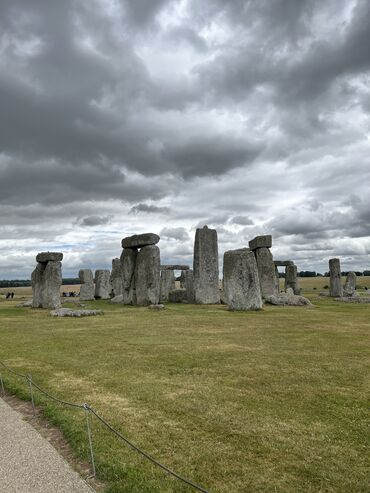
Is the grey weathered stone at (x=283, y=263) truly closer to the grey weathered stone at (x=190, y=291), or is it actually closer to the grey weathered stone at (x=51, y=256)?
the grey weathered stone at (x=190, y=291)

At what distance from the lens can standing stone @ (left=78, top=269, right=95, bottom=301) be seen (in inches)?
1404

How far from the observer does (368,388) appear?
287 inches

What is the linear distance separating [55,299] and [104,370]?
16402 millimetres

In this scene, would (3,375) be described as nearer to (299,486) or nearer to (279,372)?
(279,372)

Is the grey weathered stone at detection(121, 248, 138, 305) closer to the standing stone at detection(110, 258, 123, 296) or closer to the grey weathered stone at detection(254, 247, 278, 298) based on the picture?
the grey weathered stone at detection(254, 247, 278, 298)

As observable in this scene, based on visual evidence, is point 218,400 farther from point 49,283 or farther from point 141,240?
point 49,283

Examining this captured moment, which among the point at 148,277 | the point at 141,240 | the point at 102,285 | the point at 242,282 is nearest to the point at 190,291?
the point at 148,277

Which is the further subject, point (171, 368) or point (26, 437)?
point (171, 368)

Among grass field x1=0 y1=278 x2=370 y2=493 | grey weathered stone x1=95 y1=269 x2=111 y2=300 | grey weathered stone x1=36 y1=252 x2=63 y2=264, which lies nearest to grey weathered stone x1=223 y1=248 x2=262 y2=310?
grass field x1=0 y1=278 x2=370 y2=493

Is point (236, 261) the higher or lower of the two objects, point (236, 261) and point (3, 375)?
the higher

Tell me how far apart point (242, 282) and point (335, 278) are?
18198 mm

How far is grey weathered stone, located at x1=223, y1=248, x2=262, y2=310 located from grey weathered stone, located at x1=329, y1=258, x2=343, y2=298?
1736 cm

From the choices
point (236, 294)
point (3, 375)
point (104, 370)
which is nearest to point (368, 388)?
point (104, 370)

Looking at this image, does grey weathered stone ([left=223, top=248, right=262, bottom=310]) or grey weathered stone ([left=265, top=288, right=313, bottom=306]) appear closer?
grey weathered stone ([left=223, top=248, right=262, bottom=310])
